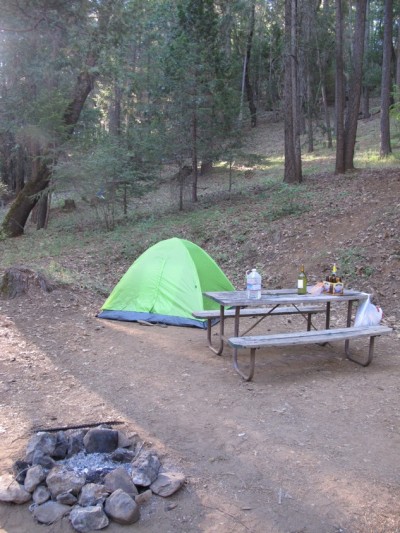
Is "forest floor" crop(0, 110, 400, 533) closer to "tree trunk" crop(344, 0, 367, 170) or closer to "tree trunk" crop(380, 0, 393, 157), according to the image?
"tree trunk" crop(344, 0, 367, 170)

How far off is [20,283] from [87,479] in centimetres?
529

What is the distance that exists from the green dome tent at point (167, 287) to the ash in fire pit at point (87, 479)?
3768mm

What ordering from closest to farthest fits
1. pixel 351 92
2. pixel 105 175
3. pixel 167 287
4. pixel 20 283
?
1. pixel 167 287
2. pixel 20 283
3. pixel 105 175
4. pixel 351 92

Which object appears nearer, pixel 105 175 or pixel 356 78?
pixel 105 175

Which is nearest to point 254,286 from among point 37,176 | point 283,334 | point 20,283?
point 283,334

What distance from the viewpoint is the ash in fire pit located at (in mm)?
2807

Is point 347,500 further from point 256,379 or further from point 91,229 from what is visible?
point 91,229

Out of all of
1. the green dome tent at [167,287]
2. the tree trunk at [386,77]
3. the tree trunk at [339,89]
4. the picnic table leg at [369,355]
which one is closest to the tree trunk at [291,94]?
the tree trunk at [339,89]

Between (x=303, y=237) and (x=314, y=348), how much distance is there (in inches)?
192

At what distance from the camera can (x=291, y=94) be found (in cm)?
1433

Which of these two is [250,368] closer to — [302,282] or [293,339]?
[293,339]

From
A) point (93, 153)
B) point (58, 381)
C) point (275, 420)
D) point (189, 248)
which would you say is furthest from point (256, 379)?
point (93, 153)

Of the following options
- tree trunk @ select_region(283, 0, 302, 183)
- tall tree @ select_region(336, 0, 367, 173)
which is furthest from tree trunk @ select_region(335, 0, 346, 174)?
tree trunk @ select_region(283, 0, 302, 183)

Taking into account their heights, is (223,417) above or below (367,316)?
below
